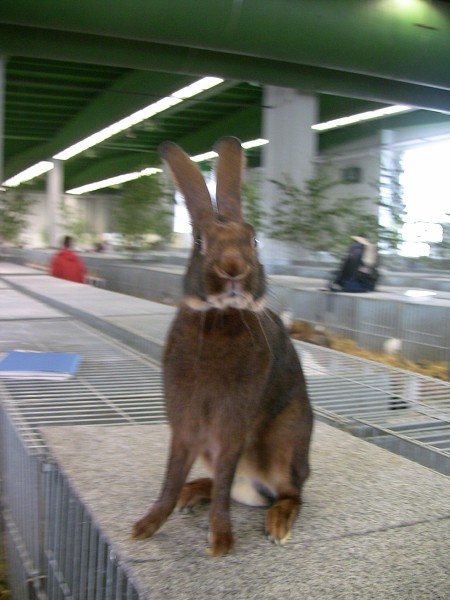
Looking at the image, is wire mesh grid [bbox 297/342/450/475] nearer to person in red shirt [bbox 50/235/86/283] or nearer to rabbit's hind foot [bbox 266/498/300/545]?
rabbit's hind foot [bbox 266/498/300/545]

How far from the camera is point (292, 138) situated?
40.3 ft

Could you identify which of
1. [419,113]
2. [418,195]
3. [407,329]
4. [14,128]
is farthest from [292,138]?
[14,128]

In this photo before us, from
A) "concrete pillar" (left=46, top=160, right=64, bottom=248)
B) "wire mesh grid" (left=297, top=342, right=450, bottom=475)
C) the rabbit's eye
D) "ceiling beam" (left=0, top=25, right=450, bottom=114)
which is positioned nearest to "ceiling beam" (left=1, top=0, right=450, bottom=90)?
"ceiling beam" (left=0, top=25, right=450, bottom=114)

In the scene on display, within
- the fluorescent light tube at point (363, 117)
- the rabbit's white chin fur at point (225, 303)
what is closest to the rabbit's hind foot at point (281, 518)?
the rabbit's white chin fur at point (225, 303)

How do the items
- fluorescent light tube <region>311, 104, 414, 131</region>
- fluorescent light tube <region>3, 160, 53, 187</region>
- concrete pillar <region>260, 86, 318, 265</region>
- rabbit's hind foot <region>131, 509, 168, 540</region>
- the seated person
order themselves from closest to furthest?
rabbit's hind foot <region>131, 509, 168, 540</region>
the seated person
fluorescent light tube <region>311, 104, 414, 131</region>
concrete pillar <region>260, 86, 318, 265</region>
fluorescent light tube <region>3, 160, 53, 187</region>

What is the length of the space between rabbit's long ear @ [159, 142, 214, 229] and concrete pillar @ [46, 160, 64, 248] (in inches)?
922

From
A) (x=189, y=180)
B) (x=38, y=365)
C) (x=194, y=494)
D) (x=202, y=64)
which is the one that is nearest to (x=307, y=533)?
(x=194, y=494)

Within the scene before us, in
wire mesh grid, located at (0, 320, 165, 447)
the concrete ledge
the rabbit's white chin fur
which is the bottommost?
the concrete ledge

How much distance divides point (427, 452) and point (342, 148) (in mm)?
15483

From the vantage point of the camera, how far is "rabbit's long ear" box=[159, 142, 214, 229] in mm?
1397

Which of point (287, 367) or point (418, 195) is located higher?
point (418, 195)

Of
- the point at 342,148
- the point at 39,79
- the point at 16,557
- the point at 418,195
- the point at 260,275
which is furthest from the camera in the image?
the point at 342,148

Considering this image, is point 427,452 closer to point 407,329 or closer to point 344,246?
point 407,329

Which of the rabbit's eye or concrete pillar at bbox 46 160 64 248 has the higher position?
concrete pillar at bbox 46 160 64 248
